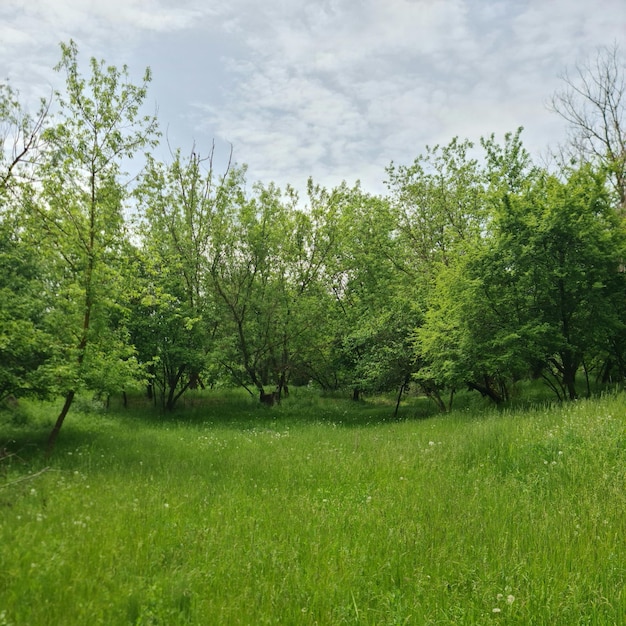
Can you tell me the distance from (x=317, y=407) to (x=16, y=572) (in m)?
18.6

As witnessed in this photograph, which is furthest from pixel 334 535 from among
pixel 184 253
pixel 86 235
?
pixel 184 253

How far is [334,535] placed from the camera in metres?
4.41

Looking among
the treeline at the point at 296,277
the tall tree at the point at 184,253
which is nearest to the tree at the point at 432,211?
the treeline at the point at 296,277

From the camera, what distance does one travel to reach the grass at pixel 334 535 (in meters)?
3.08

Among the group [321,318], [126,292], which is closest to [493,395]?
[321,318]

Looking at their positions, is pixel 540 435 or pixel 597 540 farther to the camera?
pixel 540 435

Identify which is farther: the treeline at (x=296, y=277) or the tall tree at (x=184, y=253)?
the tall tree at (x=184, y=253)

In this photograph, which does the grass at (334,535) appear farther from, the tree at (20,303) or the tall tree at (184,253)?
the tall tree at (184,253)

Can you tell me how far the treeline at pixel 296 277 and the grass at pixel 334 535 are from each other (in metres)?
3.61

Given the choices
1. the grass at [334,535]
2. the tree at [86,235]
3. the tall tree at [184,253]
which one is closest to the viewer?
the grass at [334,535]

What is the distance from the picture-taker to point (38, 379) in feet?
25.3

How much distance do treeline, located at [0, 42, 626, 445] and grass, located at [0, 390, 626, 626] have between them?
3.61 metres

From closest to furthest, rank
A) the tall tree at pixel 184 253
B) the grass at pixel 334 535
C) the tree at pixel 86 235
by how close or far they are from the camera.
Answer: the grass at pixel 334 535
the tree at pixel 86 235
the tall tree at pixel 184 253

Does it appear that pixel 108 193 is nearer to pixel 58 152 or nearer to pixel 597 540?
pixel 58 152
